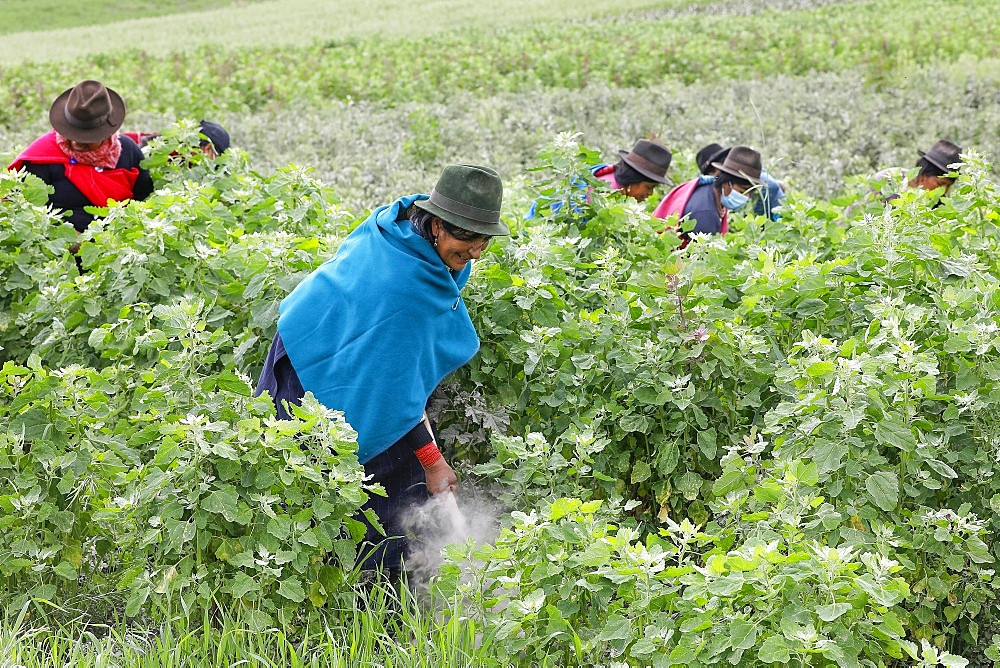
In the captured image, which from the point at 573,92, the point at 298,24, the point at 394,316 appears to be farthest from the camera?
the point at 298,24

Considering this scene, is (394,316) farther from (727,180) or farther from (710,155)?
(710,155)

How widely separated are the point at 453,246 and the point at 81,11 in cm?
4101

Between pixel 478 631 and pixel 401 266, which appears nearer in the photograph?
pixel 478 631

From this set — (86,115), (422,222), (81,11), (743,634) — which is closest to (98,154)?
(86,115)

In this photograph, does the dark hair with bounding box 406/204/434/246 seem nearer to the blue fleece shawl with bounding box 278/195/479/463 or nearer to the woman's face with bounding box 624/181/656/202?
the blue fleece shawl with bounding box 278/195/479/463

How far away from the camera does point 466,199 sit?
3.23 meters

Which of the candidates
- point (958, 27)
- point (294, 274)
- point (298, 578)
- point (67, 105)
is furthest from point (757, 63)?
point (298, 578)

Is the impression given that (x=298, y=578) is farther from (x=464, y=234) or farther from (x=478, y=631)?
(x=464, y=234)

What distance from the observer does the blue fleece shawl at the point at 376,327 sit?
3.28 metres

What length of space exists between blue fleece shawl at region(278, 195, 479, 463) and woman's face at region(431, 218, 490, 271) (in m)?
0.04

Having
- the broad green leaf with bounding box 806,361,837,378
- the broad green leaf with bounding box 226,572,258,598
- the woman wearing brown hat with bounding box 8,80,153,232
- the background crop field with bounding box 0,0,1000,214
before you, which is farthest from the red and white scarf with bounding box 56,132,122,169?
the broad green leaf with bounding box 806,361,837,378

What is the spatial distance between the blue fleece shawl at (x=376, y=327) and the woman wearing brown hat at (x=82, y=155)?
100 inches

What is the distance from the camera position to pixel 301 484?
9.61 ft

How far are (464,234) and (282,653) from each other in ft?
4.28
